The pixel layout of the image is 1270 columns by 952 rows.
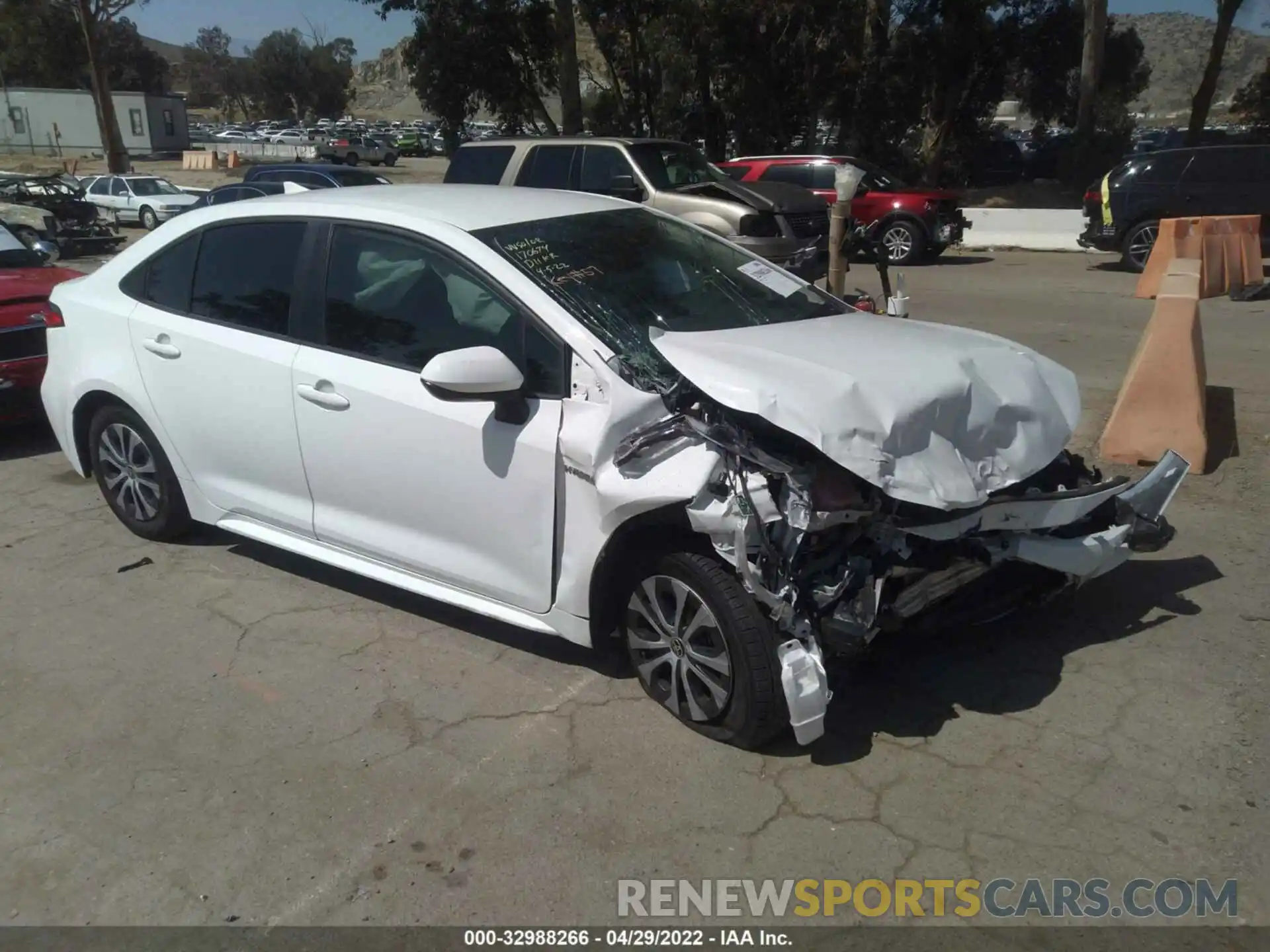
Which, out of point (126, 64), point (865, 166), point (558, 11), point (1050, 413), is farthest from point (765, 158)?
point (126, 64)

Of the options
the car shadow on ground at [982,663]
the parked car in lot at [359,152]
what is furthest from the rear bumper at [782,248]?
the parked car in lot at [359,152]

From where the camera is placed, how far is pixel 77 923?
9.77ft

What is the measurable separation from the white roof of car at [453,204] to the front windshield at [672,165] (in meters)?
8.42

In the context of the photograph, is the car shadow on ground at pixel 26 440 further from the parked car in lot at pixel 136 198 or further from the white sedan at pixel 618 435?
the parked car in lot at pixel 136 198

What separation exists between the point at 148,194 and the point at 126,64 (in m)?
69.4

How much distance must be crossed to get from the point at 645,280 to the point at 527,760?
1878 millimetres

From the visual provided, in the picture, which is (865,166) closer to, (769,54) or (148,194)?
(769,54)

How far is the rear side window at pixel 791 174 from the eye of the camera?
57.0 feet

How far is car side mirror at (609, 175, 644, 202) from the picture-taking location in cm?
1293

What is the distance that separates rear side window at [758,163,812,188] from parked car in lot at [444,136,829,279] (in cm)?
402

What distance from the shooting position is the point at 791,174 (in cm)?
1744

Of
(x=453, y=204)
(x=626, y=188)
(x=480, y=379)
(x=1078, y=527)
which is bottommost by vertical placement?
(x=1078, y=527)

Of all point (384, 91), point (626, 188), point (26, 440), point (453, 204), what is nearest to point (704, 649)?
point (453, 204)

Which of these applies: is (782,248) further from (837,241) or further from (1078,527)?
(1078,527)
